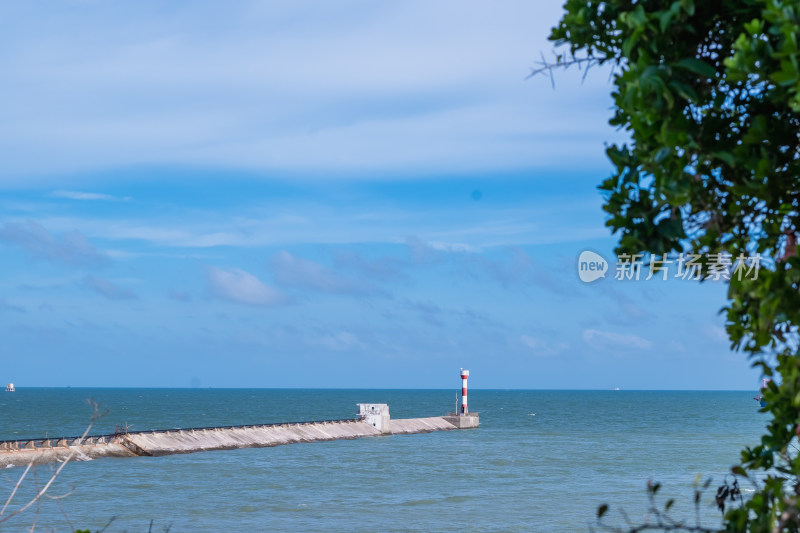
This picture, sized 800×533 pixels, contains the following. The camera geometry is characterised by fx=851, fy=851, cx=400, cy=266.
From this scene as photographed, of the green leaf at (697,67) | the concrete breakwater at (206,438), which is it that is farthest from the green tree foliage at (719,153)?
the concrete breakwater at (206,438)

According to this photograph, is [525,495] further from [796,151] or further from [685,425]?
[685,425]

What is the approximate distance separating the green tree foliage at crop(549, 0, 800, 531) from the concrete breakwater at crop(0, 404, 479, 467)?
34.2 m

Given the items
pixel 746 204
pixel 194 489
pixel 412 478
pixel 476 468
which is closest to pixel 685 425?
pixel 476 468

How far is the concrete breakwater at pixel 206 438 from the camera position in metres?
45.8

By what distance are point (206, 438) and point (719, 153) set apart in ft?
189

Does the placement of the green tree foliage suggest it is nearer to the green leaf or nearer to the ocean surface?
the green leaf

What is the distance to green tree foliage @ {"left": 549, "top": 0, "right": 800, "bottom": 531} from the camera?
5812 millimetres

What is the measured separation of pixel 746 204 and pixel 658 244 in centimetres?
90

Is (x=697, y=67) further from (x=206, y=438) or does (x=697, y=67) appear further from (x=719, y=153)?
(x=206, y=438)

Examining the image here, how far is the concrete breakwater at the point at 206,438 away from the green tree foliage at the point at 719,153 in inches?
1347

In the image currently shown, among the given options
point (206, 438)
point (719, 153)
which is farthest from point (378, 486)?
point (719, 153)

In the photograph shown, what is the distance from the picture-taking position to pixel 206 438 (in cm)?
5978

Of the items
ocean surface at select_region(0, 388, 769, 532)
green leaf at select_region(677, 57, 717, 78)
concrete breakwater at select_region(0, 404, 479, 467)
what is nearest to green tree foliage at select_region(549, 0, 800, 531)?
green leaf at select_region(677, 57, 717, 78)

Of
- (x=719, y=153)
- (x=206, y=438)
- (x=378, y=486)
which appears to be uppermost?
(x=719, y=153)
